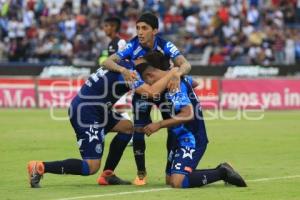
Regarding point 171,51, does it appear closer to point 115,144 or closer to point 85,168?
point 115,144

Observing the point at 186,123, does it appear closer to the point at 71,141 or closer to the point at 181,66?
the point at 181,66

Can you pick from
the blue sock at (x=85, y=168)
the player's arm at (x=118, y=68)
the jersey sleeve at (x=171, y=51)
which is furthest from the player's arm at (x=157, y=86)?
the blue sock at (x=85, y=168)

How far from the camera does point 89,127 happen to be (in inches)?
463

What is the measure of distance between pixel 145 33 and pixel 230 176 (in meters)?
2.17

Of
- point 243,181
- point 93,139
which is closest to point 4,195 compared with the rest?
point 93,139

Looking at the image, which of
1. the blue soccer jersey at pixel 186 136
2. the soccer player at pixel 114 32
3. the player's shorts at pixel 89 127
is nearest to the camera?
the blue soccer jersey at pixel 186 136

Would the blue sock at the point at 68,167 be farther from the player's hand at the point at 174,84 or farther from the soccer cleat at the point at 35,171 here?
the player's hand at the point at 174,84

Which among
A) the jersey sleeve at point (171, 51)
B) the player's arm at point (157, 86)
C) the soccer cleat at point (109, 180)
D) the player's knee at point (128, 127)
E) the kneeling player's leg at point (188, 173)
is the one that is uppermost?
the jersey sleeve at point (171, 51)

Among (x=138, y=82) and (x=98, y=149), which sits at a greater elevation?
(x=138, y=82)

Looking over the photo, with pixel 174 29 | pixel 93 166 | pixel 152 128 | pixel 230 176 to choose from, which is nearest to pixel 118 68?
pixel 152 128

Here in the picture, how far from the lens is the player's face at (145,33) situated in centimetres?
1186

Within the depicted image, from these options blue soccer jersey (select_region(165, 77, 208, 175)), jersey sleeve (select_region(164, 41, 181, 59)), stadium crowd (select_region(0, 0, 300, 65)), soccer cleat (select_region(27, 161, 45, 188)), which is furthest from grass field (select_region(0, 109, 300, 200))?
stadium crowd (select_region(0, 0, 300, 65))

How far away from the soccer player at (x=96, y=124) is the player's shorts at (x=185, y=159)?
825 millimetres

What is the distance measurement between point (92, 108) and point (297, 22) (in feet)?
78.6
